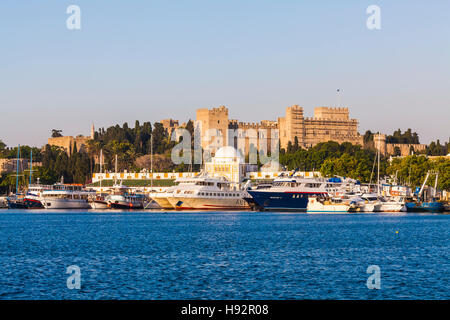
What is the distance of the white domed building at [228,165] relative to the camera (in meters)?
168

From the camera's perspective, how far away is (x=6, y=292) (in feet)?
103

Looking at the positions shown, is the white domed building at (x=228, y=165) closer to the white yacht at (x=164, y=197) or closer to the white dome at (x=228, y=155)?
the white dome at (x=228, y=155)

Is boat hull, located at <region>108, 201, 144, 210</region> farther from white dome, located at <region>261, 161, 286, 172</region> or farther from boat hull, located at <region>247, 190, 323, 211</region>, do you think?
white dome, located at <region>261, 161, 286, 172</region>

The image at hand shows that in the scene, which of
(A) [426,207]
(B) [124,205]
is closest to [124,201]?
(B) [124,205]

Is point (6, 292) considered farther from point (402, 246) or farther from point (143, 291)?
point (402, 246)

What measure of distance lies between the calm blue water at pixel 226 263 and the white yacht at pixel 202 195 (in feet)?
189

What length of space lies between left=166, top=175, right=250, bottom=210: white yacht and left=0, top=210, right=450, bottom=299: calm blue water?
189ft

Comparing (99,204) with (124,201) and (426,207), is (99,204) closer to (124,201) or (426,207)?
(124,201)

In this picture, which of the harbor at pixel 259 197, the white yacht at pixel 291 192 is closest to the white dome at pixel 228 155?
the harbor at pixel 259 197

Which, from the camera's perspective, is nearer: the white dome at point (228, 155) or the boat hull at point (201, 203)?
the boat hull at point (201, 203)

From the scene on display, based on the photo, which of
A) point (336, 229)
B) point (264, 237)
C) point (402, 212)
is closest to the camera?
point (264, 237)
